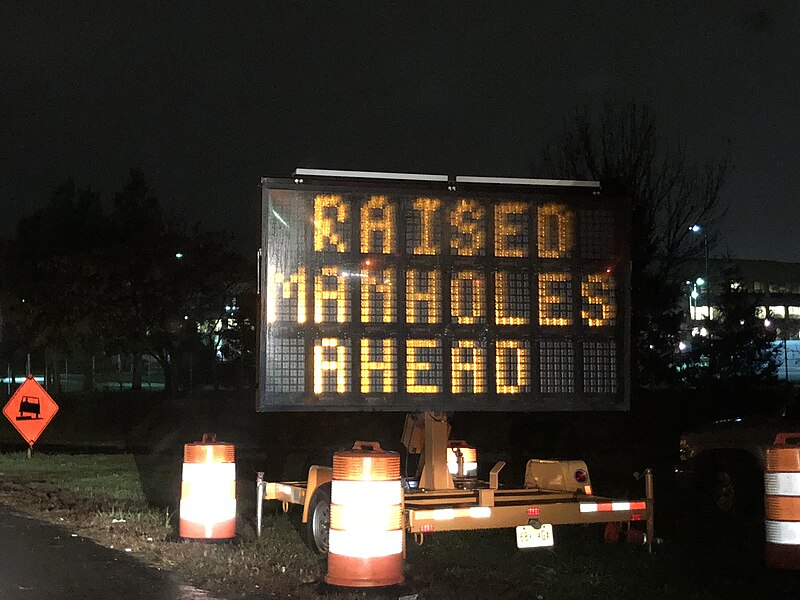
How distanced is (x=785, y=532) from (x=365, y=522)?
3723mm

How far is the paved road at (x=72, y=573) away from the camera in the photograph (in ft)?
28.7

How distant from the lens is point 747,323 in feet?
152

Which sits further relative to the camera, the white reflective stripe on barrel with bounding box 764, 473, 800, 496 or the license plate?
the license plate

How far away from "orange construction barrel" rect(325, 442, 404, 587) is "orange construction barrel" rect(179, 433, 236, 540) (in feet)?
9.00

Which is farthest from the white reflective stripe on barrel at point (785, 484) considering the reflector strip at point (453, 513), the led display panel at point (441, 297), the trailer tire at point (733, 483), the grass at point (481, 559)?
the trailer tire at point (733, 483)

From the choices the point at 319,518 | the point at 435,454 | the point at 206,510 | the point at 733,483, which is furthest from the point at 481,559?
the point at 733,483

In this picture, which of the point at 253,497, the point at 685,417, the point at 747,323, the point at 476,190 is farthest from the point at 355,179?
the point at 747,323

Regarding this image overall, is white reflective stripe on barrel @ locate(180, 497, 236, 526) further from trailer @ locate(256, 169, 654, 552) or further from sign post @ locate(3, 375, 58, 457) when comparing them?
sign post @ locate(3, 375, 58, 457)

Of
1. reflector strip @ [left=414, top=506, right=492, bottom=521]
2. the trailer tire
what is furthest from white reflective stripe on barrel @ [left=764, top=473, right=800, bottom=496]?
the trailer tire

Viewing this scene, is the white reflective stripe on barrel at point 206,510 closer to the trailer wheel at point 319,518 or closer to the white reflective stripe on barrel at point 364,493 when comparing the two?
the trailer wheel at point 319,518

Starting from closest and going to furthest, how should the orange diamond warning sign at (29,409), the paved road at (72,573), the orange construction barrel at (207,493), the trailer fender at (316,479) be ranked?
the paved road at (72,573)
the trailer fender at (316,479)
the orange construction barrel at (207,493)
the orange diamond warning sign at (29,409)

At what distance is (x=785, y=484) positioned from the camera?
9523 millimetres

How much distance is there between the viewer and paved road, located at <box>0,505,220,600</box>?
8750 mm

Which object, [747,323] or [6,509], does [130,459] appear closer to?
[6,509]
